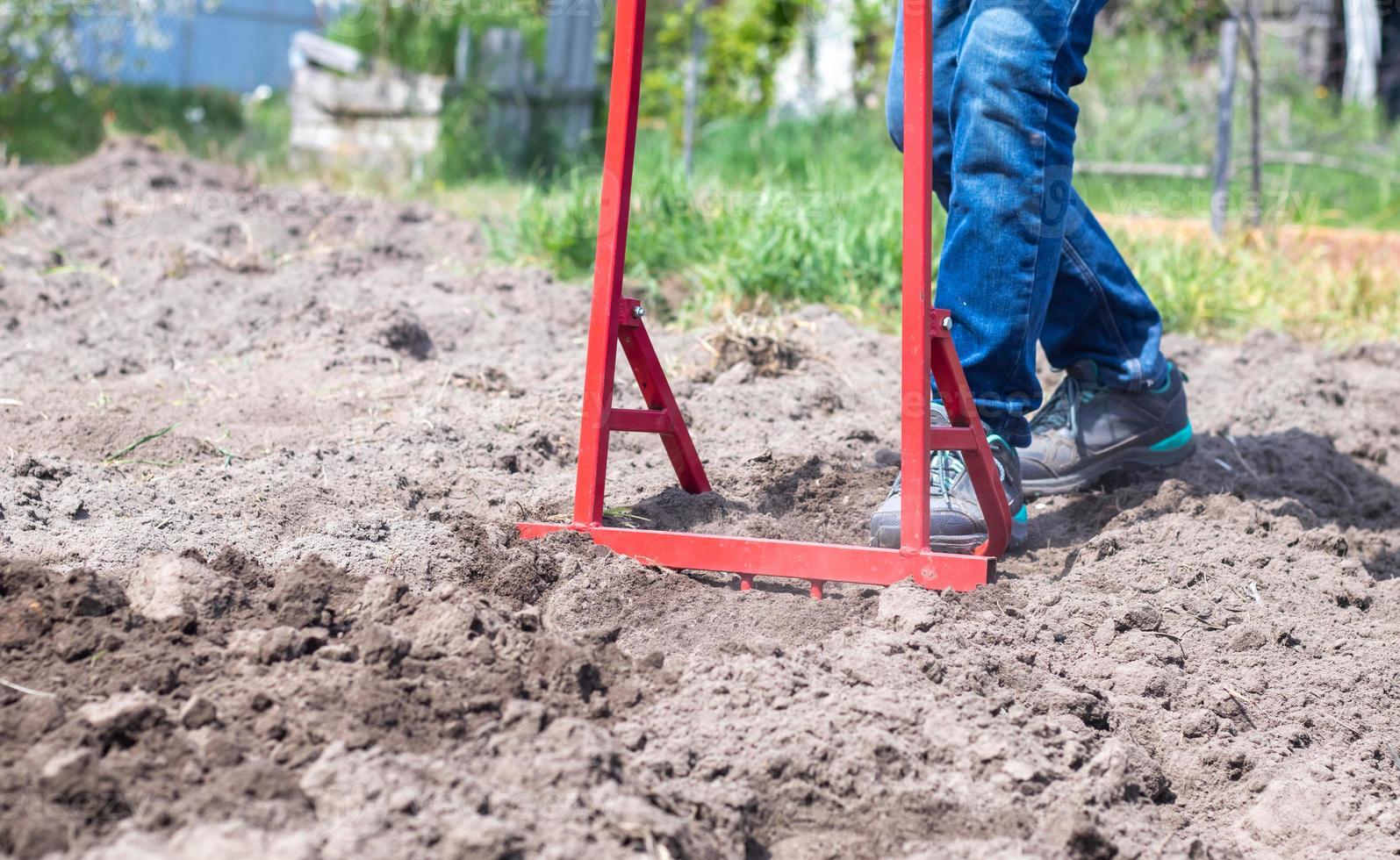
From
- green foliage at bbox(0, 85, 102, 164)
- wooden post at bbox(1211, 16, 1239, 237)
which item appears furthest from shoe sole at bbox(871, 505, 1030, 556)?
green foliage at bbox(0, 85, 102, 164)

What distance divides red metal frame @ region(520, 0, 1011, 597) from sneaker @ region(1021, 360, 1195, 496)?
603 mm

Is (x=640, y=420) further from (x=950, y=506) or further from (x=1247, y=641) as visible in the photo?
(x=1247, y=641)

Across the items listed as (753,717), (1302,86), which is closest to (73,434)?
(753,717)

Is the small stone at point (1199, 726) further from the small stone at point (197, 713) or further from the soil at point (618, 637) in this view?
the small stone at point (197, 713)

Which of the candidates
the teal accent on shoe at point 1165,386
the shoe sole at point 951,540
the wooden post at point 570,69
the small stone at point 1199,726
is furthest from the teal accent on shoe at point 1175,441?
the wooden post at point 570,69

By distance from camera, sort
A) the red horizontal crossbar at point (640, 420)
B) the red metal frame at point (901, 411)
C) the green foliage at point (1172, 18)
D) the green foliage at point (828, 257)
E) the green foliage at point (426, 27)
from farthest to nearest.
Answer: the green foliage at point (1172, 18) < the green foliage at point (426, 27) < the green foliage at point (828, 257) < the red horizontal crossbar at point (640, 420) < the red metal frame at point (901, 411)

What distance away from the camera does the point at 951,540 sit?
2.23m

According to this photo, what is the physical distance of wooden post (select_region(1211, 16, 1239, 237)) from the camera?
539 centimetres

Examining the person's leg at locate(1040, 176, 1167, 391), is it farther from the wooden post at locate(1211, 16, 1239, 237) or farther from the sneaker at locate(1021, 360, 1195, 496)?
the wooden post at locate(1211, 16, 1239, 237)

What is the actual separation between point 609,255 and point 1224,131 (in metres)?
4.41

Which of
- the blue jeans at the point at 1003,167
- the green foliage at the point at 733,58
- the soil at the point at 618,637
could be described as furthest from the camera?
the green foliage at the point at 733,58

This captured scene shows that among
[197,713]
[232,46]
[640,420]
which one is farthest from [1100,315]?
[232,46]

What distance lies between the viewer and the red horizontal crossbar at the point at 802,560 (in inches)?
76.8

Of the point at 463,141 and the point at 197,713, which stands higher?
the point at 463,141
